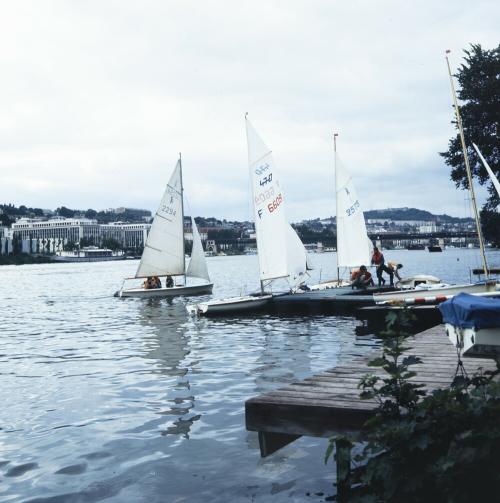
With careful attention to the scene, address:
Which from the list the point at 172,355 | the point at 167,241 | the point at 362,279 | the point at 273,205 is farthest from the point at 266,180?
the point at 167,241

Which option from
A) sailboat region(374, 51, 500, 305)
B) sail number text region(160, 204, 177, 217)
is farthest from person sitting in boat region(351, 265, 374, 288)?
sail number text region(160, 204, 177, 217)

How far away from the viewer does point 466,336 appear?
277 inches

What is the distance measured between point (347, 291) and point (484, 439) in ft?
98.3

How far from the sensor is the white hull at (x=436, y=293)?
76.2ft

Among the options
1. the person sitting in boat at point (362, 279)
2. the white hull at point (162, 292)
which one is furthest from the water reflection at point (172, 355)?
the person sitting in boat at point (362, 279)

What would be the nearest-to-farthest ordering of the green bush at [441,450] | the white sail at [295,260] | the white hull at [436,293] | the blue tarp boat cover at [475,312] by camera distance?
the green bush at [441,450] → the blue tarp boat cover at [475,312] → the white hull at [436,293] → the white sail at [295,260]

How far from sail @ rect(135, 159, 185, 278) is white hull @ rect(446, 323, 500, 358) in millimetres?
42869

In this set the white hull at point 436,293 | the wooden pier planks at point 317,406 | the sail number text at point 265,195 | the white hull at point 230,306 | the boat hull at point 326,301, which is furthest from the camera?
the sail number text at point 265,195

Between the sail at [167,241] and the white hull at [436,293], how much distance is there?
25.9 m

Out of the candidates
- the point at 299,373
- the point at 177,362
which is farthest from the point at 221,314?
the point at 299,373

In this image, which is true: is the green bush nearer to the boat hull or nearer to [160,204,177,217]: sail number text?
the boat hull

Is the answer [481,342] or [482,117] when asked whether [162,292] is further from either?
[481,342]

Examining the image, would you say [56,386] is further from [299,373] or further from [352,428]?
[352,428]

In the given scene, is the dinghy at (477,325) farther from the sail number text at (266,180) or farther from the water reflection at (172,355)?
the sail number text at (266,180)
